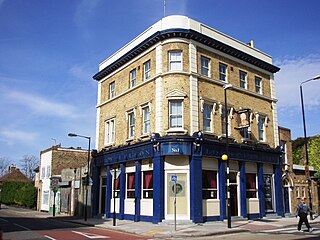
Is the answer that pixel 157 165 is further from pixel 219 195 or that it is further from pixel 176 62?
pixel 176 62

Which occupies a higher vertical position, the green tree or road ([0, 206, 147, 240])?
the green tree

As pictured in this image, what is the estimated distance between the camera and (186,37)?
24.1 metres

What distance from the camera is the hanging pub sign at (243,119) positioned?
83.5ft

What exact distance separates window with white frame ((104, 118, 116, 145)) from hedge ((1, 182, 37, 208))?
2457 cm

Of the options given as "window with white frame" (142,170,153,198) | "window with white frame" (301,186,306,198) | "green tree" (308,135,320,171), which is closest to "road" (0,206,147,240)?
"window with white frame" (142,170,153,198)

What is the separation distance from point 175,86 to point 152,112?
2507 mm

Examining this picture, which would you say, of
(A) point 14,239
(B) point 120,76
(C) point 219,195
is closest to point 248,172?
(C) point 219,195

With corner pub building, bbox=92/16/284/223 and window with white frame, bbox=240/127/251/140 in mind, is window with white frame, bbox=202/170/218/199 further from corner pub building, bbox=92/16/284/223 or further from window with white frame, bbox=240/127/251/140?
window with white frame, bbox=240/127/251/140

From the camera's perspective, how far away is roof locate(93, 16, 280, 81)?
24.0m

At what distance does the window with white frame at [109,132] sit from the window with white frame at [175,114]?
7445 mm

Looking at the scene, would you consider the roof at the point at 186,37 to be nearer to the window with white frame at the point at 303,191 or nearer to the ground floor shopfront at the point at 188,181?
the ground floor shopfront at the point at 188,181

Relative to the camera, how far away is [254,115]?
2816 cm

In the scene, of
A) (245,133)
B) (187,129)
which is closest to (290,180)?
(245,133)

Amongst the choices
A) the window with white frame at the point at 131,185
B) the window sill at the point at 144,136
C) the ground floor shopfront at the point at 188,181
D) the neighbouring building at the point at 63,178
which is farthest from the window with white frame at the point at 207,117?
the neighbouring building at the point at 63,178
